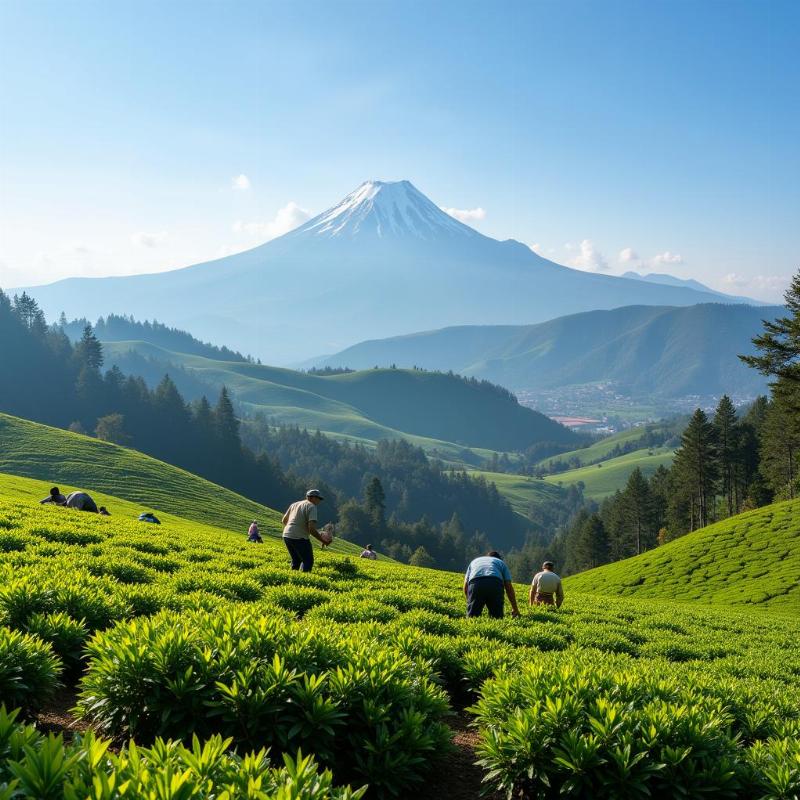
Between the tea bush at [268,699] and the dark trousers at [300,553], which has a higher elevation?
the tea bush at [268,699]

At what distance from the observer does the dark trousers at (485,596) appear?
14.5 m

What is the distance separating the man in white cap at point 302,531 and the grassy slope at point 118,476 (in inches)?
1584

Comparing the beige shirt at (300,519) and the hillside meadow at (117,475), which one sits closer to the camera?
the beige shirt at (300,519)

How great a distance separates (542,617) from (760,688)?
7597 millimetres

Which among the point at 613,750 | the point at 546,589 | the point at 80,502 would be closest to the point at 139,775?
the point at 613,750

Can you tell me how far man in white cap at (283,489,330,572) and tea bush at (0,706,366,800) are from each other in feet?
42.5

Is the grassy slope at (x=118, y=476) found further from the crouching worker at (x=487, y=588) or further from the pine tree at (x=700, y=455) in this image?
the pine tree at (x=700, y=455)

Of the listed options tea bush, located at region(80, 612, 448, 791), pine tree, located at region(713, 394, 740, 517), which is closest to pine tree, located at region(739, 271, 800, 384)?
tea bush, located at region(80, 612, 448, 791)

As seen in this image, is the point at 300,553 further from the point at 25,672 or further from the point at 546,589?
the point at 25,672

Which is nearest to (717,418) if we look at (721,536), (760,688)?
(721,536)

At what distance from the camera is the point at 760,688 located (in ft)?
33.4

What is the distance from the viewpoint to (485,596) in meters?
14.5

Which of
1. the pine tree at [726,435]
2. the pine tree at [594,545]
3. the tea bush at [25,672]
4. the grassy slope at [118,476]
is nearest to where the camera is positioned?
the tea bush at [25,672]

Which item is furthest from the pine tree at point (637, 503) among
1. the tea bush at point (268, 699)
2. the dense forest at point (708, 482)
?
the tea bush at point (268, 699)
